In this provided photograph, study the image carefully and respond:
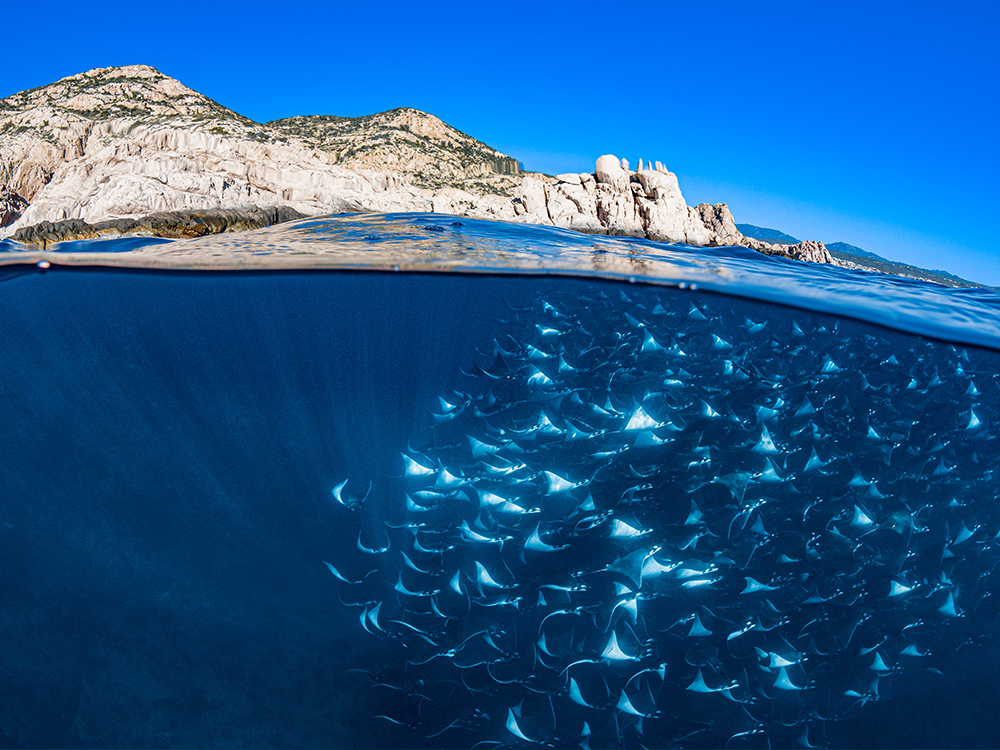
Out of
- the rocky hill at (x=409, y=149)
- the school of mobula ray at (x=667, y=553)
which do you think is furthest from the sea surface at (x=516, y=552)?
the rocky hill at (x=409, y=149)

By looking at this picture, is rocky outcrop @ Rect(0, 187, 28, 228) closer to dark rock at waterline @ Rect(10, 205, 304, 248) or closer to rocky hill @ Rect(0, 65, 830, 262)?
rocky hill @ Rect(0, 65, 830, 262)

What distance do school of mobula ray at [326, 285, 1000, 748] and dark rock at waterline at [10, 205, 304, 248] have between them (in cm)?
802

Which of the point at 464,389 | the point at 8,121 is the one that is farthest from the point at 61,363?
the point at 8,121

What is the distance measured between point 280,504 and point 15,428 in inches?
122

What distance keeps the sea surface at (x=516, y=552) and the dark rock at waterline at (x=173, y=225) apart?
3921 mm

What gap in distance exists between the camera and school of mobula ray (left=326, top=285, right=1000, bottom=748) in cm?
332

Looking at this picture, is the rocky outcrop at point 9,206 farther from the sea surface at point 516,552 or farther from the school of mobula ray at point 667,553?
the school of mobula ray at point 667,553

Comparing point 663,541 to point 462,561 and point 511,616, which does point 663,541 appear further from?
point 462,561

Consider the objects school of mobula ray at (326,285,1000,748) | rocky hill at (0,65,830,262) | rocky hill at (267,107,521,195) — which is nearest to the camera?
school of mobula ray at (326,285,1000,748)

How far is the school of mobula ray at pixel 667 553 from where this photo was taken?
332 cm

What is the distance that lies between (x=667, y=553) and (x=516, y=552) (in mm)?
1090

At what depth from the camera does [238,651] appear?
3.63 m

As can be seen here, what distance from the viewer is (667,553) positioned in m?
3.75

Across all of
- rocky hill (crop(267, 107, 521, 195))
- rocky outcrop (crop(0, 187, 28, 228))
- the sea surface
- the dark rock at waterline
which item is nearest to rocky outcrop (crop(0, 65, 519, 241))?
rocky outcrop (crop(0, 187, 28, 228))
